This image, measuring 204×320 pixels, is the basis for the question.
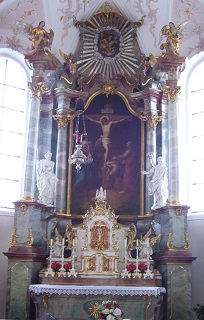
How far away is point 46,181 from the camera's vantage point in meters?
13.5

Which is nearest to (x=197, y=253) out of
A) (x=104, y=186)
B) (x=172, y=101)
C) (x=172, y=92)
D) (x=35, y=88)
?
(x=104, y=186)

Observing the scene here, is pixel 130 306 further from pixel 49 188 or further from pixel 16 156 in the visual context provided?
pixel 16 156

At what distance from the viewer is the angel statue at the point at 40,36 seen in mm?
13812

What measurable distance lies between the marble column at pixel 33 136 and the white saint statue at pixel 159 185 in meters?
2.97

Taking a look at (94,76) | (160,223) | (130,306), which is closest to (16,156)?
(94,76)

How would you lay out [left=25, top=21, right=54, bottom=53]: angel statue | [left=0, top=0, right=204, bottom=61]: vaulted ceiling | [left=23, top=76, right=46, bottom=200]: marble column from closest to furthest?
1. [left=23, top=76, right=46, bottom=200]: marble column
2. [left=25, top=21, right=54, bottom=53]: angel statue
3. [left=0, top=0, right=204, bottom=61]: vaulted ceiling

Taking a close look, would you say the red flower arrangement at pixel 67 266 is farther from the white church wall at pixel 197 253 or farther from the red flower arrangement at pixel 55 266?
the white church wall at pixel 197 253

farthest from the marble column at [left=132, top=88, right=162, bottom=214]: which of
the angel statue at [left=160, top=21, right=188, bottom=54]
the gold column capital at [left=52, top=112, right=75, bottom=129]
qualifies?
the gold column capital at [left=52, top=112, right=75, bottom=129]

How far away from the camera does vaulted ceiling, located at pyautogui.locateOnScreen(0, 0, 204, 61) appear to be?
1487cm

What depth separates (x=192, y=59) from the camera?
15438mm

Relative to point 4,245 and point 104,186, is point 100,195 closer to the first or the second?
point 104,186

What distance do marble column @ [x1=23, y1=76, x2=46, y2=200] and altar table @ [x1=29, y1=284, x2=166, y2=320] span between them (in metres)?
2.70

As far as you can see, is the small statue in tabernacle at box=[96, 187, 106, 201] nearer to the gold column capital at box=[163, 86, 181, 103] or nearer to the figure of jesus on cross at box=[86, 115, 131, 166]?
the figure of jesus on cross at box=[86, 115, 131, 166]

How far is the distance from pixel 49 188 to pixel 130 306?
12.4 feet
